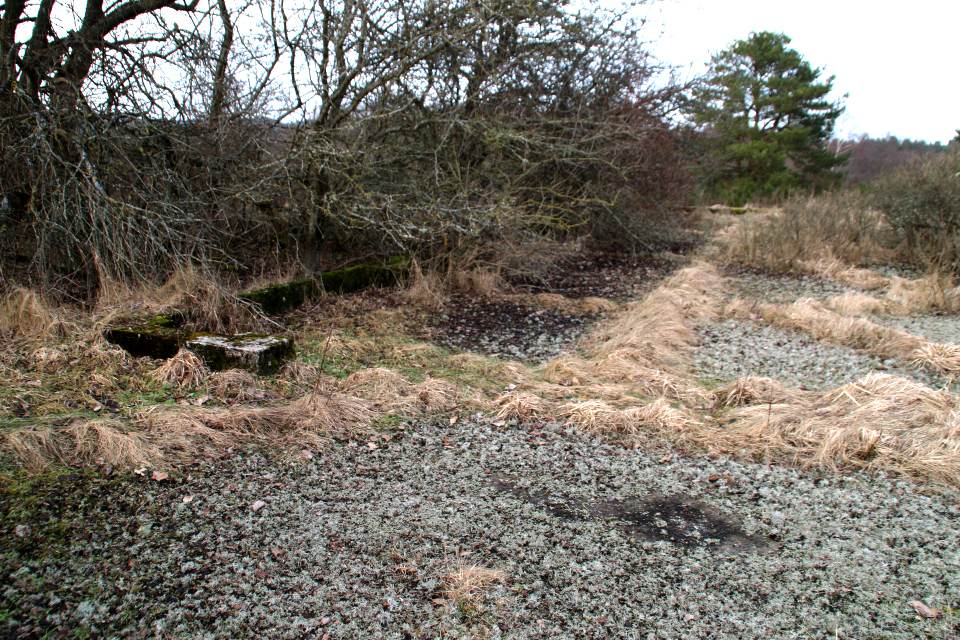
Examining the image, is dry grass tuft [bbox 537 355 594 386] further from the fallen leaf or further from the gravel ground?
the fallen leaf

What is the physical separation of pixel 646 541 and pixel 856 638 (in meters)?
0.90

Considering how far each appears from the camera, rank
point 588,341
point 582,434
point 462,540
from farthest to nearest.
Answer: point 588,341
point 582,434
point 462,540

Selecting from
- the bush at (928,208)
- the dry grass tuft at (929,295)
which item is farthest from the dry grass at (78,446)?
the bush at (928,208)

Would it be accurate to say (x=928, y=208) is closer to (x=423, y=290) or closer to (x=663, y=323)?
(x=663, y=323)

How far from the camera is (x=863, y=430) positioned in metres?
3.78

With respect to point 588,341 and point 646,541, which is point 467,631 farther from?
point 588,341

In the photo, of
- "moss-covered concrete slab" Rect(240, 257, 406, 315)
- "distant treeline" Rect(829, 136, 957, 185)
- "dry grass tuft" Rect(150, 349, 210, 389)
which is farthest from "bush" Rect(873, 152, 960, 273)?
"distant treeline" Rect(829, 136, 957, 185)

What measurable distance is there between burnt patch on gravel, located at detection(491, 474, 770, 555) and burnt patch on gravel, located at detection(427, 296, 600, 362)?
2597mm

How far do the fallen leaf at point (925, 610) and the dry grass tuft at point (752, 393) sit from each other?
2186 millimetres

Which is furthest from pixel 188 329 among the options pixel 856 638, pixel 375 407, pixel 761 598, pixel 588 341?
pixel 856 638

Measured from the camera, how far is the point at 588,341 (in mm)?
6453

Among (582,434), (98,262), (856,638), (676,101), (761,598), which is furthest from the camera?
(676,101)

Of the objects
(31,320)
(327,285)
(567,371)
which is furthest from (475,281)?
(31,320)

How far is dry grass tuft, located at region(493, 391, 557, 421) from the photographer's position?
14.3 ft
